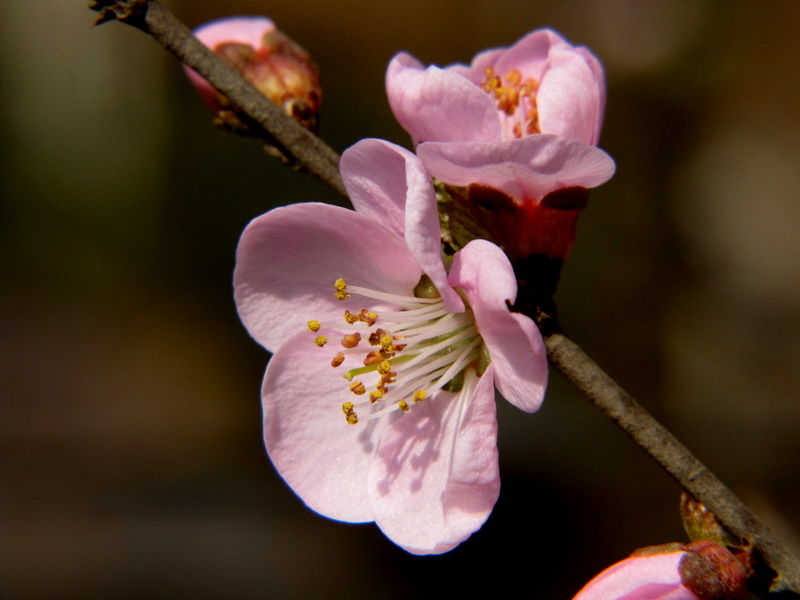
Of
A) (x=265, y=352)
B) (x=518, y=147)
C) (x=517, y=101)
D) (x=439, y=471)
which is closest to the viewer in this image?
(x=518, y=147)

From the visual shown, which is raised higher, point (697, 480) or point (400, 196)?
point (400, 196)

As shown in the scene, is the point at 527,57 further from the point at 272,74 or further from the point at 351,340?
the point at 351,340

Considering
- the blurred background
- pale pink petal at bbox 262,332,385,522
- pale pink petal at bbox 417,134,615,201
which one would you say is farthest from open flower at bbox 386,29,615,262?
the blurred background

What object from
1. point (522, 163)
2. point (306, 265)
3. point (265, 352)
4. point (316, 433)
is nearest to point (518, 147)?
point (522, 163)

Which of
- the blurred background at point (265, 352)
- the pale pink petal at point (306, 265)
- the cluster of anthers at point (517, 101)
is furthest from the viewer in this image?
the blurred background at point (265, 352)

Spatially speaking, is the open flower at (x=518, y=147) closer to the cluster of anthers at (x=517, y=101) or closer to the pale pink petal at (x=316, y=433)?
the cluster of anthers at (x=517, y=101)

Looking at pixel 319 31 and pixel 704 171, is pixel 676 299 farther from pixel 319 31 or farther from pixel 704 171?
pixel 319 31

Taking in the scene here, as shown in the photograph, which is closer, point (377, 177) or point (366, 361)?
A: point (377, 177)

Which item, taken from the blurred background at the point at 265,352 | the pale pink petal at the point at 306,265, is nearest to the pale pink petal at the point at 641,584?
the pale pink petal at the point at 306,265
